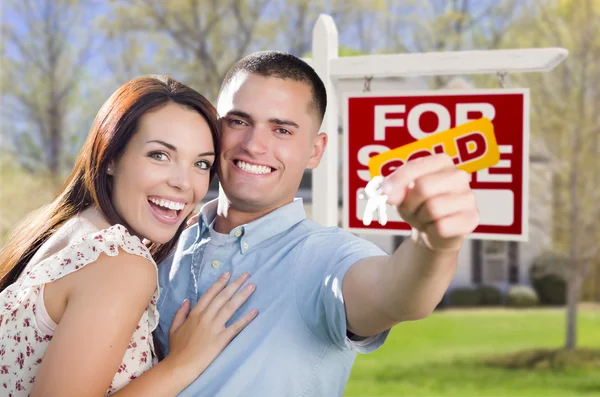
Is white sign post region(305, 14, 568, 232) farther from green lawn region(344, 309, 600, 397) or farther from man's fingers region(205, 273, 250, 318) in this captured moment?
green lawn region(344, 309, 600, 397)

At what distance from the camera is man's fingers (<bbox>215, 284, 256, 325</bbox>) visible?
190 cm

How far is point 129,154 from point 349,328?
71 centimetres

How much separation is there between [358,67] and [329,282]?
153cm

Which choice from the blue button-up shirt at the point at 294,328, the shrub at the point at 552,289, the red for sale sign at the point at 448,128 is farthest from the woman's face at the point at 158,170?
the shrub at the point at 552,289

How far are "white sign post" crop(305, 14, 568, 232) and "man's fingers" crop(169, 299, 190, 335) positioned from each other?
1130 millimetres

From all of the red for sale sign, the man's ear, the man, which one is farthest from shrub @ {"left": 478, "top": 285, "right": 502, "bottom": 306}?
the man

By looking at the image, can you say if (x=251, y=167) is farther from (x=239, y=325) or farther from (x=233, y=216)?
(x=239, y=325)

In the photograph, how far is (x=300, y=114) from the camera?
216 centimetres

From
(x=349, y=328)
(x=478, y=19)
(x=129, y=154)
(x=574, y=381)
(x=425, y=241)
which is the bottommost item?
(x=574, y=381)

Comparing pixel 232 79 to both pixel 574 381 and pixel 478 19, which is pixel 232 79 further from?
pixel 478 19

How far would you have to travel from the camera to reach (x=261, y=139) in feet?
6.95

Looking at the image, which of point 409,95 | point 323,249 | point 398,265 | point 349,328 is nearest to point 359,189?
point 409,95

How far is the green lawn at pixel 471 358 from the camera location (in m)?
14.1

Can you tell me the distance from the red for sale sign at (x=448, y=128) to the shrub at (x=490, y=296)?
48.8ft
